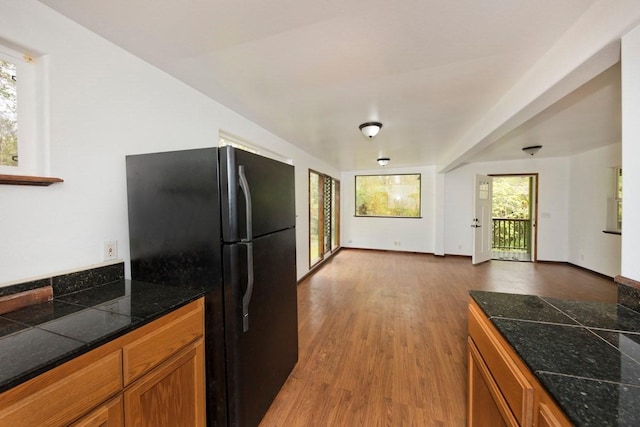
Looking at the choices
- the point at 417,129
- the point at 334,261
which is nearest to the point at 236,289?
the point at 417,129

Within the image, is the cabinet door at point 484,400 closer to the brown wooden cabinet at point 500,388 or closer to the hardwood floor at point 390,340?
the brown wooden cabinet at point 500,388

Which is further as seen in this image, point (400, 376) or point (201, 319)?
point (400, 376)

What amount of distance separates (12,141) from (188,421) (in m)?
1.57

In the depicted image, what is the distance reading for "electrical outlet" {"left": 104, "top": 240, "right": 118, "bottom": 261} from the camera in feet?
Result: 4.85

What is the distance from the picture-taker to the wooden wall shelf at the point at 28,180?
1.07 metres

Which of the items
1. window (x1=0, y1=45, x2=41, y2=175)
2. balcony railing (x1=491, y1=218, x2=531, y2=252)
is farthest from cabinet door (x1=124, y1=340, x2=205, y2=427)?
balcony railing (x1=491, y1=218, x2=531, y2=252)

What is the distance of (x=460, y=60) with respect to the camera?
5.36 ft

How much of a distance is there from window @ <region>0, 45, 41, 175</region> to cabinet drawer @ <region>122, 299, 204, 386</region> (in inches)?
38.4

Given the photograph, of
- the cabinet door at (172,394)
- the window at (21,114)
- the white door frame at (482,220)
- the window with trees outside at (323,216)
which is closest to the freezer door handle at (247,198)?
the cabinet door at (172,394)

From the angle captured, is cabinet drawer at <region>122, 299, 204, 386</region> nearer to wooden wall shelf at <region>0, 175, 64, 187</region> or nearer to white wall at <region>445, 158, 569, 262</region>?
wooden wall shelf at <region>0, 175, 64, 187</region>

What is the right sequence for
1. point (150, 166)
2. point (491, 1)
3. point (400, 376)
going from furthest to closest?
point (400, 376) → point (150, 166) → point (491, 1)

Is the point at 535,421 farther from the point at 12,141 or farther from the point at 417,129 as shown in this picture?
the point at 417,129

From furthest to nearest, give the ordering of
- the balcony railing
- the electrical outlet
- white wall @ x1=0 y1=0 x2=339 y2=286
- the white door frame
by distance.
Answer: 1. the balcony railing
2. the white door frame
3. the electrical outlet
4. white wall @ x1=0 y1=0 x2=339 y2=286

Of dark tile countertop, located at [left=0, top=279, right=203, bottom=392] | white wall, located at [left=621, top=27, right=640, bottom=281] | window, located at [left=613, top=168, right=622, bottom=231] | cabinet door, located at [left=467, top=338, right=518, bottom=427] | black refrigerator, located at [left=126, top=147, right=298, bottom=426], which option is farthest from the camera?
window, located at [left=613, top=168, right=622, bottom=231]
